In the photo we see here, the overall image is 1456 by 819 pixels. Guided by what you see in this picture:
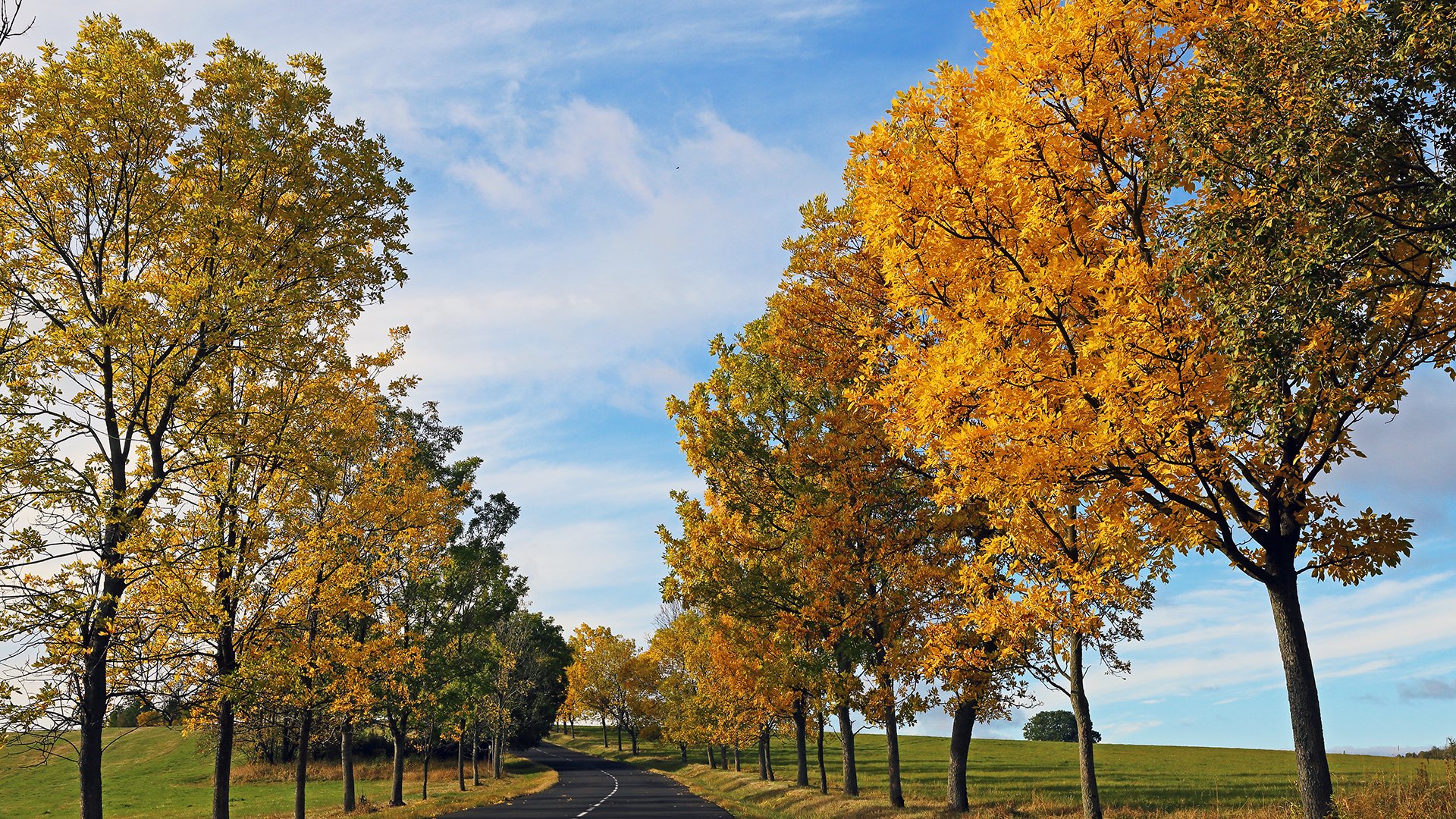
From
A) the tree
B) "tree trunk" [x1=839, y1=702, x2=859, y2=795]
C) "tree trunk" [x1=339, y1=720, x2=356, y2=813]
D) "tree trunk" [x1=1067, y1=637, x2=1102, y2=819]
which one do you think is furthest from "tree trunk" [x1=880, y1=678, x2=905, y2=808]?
the tree

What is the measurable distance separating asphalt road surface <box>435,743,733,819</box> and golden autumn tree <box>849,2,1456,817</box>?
1901 centimetres

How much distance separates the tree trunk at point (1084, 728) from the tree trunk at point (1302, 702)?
3.47m

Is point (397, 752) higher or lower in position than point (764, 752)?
higher

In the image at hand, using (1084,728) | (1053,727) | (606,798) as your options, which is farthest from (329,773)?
(1053,727)

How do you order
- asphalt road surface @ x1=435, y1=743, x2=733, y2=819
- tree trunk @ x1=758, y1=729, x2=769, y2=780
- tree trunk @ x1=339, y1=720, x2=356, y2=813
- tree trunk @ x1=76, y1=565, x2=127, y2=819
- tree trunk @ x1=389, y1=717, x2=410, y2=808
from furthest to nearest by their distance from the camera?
tree trunk @ x1=758, y1=729, x2=769, y2=780 → tree trunk @ x1=389, y1=717, x2=410, y2=808 → tree trunk @ x1=339, y1=720, x2=356, y2=813 → asphalt road surface @ x1=435, y1=743, x2=733, y2=819 → tree trunk @ x1=76, y1=565, x2=127, y2=819

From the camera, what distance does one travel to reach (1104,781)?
4594 centimetres

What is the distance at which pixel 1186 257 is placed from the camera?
10953 mm

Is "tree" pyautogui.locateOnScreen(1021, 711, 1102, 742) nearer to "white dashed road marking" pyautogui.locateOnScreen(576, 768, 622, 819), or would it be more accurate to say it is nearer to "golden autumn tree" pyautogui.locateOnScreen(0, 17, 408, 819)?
"white dashed road marking" pyautogui.locateOnScreen(576, 768, 622, 819)

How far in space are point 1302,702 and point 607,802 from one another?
27.9m

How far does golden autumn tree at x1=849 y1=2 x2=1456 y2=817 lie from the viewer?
9.96m

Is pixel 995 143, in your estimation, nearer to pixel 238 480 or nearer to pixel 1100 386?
pixel 1100 386

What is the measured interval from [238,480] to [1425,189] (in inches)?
834

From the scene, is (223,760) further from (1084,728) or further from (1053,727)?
(1053,727)

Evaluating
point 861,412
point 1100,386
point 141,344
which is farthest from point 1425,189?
point 141,344
